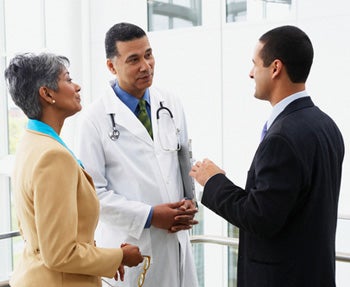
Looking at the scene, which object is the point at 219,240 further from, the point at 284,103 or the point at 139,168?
the point at 284,103

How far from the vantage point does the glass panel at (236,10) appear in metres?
3.35

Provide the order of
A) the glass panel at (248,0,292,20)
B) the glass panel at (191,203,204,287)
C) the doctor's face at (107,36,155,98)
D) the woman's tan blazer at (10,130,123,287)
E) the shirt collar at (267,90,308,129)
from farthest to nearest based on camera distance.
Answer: the glass panel at (191,203,204,287), the glass panel at (248,0,292,20), the doctor's face at (107,36,155,98), the shirt collar at (267,90,308,129), the woman's tan blazer at (10,130,123,287)

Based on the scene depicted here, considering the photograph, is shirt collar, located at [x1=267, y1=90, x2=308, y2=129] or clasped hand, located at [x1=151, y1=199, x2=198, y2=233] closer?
shirt collar, located at [x1=267, y1=90, x2=308, y2=129]

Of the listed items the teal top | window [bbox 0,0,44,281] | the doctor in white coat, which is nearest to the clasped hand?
the doctor in white coat

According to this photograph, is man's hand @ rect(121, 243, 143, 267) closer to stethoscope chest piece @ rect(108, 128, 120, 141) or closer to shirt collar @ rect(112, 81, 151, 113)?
stethoscope chest piece @ rect(108, 128, 120, 141)

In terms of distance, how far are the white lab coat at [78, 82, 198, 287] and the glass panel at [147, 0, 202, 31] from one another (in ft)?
5.81

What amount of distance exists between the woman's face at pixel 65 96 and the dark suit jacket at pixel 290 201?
1.53 feet

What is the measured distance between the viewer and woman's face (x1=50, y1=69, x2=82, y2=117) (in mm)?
1521

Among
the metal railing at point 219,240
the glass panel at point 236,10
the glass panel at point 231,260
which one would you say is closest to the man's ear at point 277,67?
the metal railing at point 219,240

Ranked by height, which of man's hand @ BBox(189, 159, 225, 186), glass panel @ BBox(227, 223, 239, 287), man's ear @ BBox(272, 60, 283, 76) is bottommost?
glass panel @ BBox(227, 223, 239, 287)

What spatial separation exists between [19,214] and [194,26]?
2.43 metres

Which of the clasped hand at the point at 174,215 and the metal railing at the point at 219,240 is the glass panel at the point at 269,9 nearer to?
the metal railing at the point at 219,240

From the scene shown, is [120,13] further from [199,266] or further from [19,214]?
[19,214]

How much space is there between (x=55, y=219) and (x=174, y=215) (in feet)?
2.09
